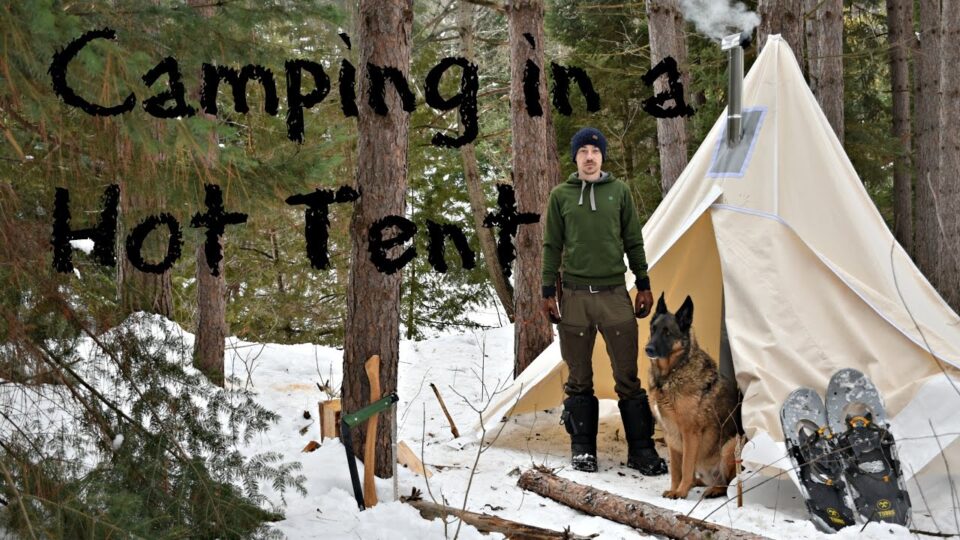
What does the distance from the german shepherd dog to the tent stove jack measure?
1.43 m

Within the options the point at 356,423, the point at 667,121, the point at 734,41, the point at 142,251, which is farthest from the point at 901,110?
the point at 142,251

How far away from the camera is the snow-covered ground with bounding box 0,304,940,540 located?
13.4ft

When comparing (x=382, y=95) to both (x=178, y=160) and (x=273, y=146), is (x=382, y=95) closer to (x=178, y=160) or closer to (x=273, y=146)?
(x=178, y=160)

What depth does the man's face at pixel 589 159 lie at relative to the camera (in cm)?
524

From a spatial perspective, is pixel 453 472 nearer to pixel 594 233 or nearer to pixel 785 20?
pixel 594 233

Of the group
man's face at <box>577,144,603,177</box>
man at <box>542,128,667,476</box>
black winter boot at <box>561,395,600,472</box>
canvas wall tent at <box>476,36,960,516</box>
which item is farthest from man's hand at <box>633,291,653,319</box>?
man's face at <box>577,144,603,177</box>

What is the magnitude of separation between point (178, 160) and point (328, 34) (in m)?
6.27

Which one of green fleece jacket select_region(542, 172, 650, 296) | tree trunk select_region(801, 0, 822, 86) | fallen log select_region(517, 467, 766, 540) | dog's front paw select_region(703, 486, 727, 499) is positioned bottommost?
dog's front paw select_region(703, 486, 727, 499)

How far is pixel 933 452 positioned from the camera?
468 cm

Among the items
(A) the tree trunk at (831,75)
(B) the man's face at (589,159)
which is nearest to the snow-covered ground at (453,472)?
(B) the man's face at (589,159)

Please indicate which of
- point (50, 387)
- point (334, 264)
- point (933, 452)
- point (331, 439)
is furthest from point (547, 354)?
point (334, 264)

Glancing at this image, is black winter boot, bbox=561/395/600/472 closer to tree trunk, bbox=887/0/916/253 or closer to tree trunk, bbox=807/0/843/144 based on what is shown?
tree trunk, bbox=807/0/843/144

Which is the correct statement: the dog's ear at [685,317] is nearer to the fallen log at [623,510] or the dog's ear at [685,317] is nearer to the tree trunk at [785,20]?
the fallen log at [623,510]

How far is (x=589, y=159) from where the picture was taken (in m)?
5.25
